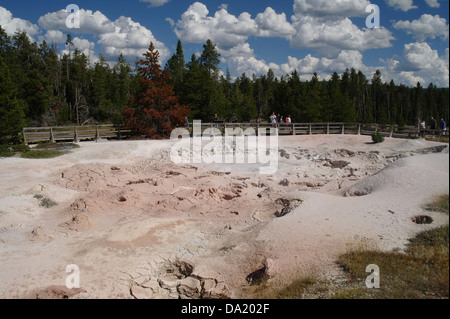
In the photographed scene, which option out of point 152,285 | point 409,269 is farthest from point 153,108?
point 409,269

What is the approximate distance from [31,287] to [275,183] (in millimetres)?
10456

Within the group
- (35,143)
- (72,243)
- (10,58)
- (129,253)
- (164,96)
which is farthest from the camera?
(10,58)

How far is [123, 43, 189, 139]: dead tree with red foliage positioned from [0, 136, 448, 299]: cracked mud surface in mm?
7461

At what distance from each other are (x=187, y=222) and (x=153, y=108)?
50.1 feet

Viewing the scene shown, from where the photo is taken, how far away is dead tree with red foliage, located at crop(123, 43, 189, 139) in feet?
80.3

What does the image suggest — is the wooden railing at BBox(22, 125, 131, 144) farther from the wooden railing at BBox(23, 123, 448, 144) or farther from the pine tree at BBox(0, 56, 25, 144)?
the pine tree at BBox(0, 56, 25, 144)

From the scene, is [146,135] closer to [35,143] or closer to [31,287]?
[35,143]

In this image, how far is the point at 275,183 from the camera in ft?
50.7

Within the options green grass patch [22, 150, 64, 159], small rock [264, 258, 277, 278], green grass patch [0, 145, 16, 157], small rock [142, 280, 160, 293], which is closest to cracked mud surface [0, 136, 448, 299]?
small rock [142, 280, 160, 293]

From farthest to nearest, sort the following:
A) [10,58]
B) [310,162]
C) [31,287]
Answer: [10,58] → [310,162] → [31,287]

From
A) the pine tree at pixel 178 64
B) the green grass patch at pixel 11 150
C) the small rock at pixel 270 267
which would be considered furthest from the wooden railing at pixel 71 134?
the pine tree at pixel 178 64

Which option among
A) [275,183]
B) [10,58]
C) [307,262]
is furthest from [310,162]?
[10,58]

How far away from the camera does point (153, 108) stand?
2464 centimetres

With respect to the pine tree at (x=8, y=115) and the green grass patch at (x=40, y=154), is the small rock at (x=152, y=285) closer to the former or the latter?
the green grass patch at (x=40, y=154)
